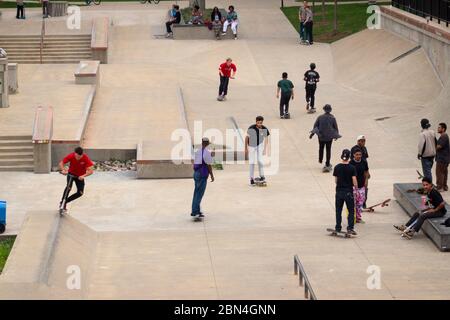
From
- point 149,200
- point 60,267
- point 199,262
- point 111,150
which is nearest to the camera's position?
point 60,267

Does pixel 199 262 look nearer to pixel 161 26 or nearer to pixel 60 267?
pixel 60 267

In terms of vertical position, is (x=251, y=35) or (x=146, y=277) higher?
(x=251, y=35)

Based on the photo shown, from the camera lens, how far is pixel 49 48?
4097 centimetres

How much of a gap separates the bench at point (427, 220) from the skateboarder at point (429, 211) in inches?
Answer: 5.1

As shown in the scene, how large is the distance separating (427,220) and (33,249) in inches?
247

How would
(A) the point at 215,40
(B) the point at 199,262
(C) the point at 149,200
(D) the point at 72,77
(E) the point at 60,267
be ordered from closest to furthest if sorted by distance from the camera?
(E) the point at 60,267 < (B) the point at 199,262 < (C) the point at 149,200 < (D) the point at 72,77 < (A) the point at 215,40

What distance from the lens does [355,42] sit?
4041 cm

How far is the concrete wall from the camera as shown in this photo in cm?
3291

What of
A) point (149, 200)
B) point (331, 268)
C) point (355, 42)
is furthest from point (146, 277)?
point (355, 42)

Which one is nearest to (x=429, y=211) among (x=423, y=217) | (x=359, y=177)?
(x=423, y=217)

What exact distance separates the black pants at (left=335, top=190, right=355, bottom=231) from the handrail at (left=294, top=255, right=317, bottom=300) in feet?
7.61

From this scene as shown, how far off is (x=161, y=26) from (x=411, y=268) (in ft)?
95.6

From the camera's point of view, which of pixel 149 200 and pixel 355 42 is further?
pixel 355 42

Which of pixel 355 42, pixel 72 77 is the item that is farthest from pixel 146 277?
pixel 355 42
